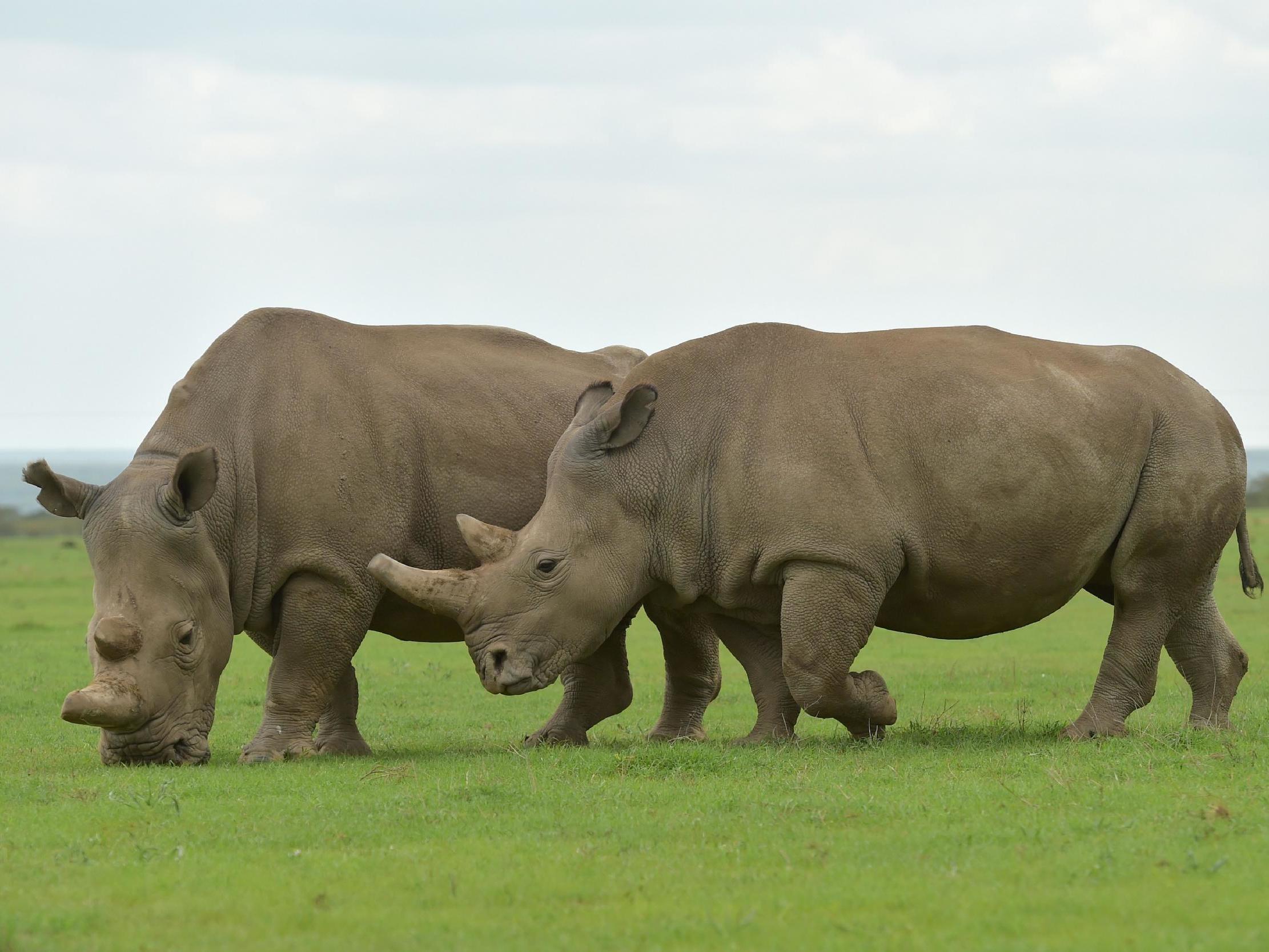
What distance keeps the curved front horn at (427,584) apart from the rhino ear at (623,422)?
108 centimetres

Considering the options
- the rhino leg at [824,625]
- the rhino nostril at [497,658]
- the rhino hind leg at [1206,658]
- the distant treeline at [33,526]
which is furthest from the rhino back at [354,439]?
the distant treeline at [33,526]

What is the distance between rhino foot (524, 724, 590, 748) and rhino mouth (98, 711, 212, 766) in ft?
7.66

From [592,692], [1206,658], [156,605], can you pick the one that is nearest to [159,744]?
[156,605]

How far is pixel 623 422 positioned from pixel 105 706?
3.26 metres

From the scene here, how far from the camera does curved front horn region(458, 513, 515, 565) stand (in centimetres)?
1034

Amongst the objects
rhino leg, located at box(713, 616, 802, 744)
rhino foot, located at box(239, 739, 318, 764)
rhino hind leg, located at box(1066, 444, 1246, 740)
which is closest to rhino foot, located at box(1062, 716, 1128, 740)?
rhino hind leg, located at box(1066, 444, 1246, 740)

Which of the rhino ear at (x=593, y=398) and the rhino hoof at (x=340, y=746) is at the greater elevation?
the rhino ear at (x=593, y=398)

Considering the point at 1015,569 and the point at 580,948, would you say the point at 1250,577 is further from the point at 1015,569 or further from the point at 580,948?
the point at 580,948

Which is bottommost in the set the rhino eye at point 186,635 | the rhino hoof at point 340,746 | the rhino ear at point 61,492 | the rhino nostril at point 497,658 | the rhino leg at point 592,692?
the rhino hoof at point 340,746

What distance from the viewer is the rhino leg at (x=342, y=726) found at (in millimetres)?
11352

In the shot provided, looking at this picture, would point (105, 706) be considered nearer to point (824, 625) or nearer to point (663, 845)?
point (663, 845)

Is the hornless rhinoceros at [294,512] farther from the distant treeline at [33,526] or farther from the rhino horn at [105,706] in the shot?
the distant treeline at [33,526]

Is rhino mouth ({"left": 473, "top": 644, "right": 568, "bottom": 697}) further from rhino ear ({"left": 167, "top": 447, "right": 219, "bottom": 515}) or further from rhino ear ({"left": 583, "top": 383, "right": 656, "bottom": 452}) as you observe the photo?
rhino ear ({"left": 167, "top": 447, "right": 219, "bottom": 515})

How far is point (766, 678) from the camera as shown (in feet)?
35.7
